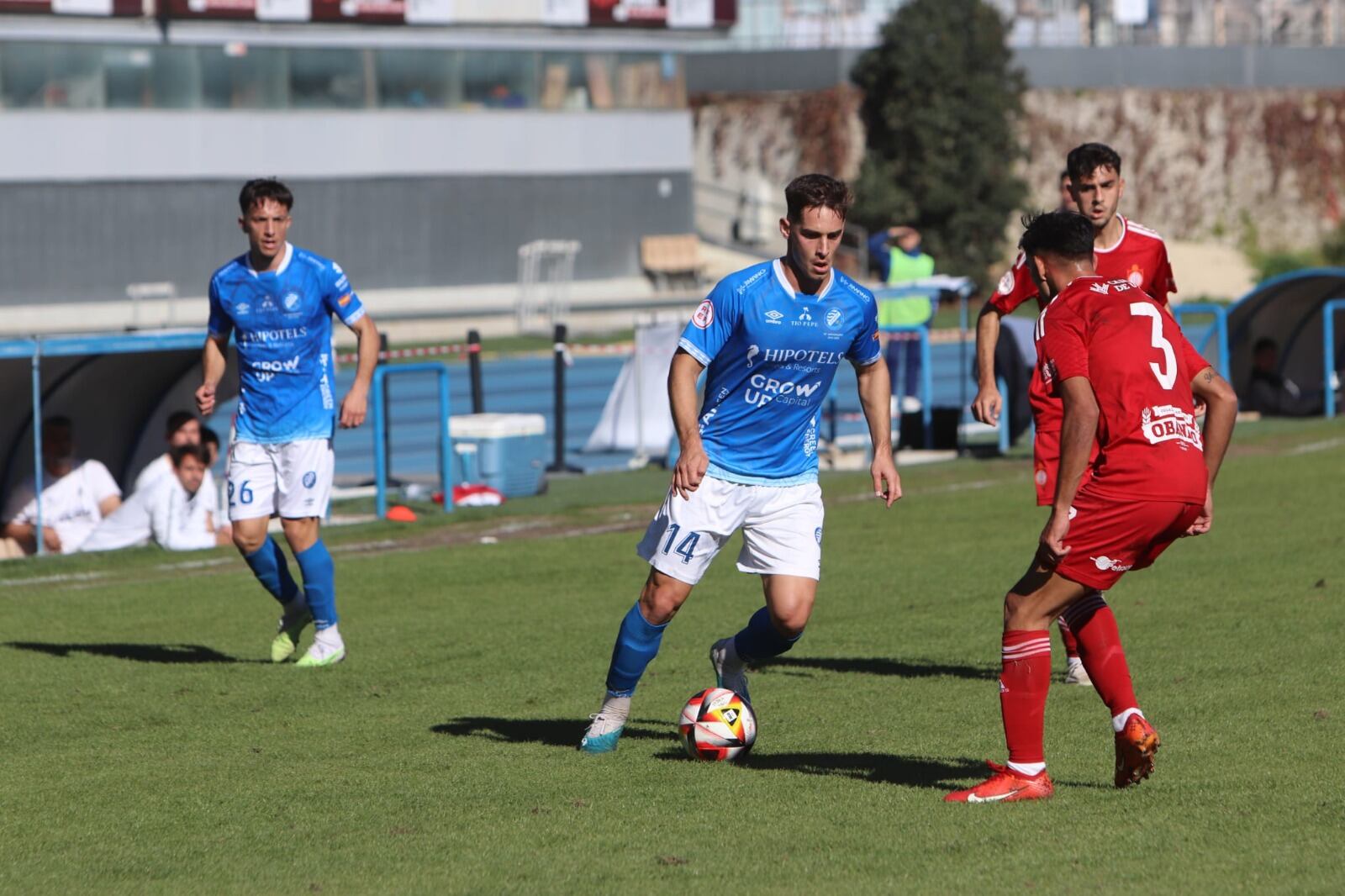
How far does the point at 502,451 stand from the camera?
614 inches

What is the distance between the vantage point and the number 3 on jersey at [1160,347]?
18.9 feet

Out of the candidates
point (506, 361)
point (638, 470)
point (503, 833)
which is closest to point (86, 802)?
point (503, 833)

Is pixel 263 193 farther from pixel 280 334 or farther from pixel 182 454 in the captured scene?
pixel 182 454

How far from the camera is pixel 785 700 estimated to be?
7.86 meters

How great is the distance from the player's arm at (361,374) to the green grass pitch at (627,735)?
1.21m

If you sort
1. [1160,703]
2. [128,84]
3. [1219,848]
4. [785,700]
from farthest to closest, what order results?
[128,84]
[785,700]
[1160,703]
[1219,848]

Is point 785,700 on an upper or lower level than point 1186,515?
lower

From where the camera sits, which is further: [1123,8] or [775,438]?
[1123,8]

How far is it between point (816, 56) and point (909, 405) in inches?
974

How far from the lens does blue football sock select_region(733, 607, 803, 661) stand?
22.5 feet

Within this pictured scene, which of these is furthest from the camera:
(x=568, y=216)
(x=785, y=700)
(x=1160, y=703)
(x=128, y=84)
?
(x=568, y=216)

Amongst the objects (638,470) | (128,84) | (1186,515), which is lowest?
(638,470)

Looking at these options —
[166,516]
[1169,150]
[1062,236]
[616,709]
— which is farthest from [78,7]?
[1062,236]

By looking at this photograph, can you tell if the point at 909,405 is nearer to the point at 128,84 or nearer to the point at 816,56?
Answer: the point at 128,84
